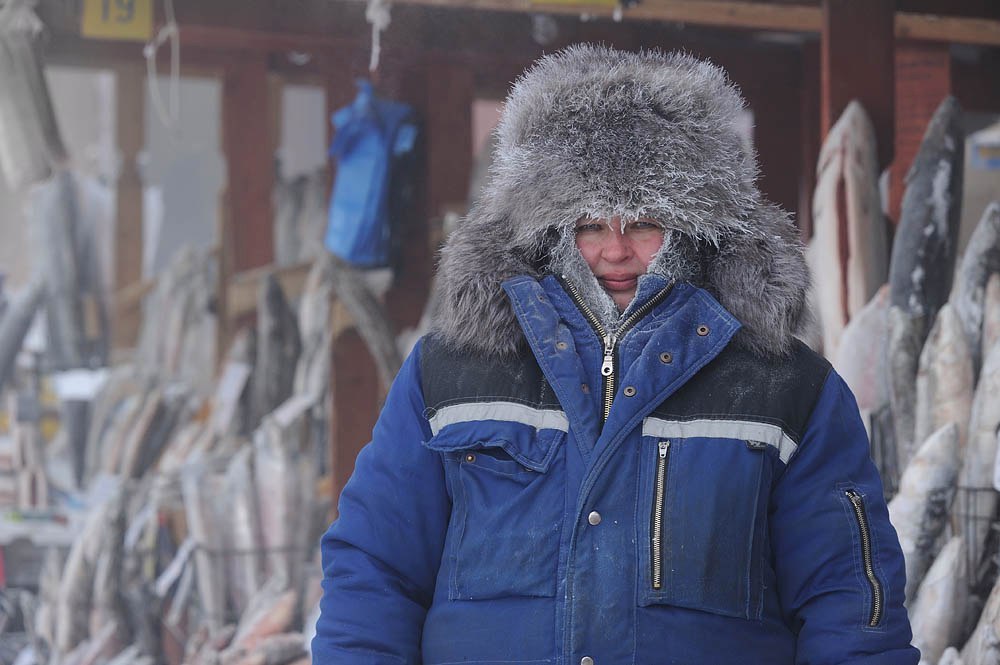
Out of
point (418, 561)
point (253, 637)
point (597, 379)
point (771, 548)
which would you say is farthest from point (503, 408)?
point (253, 637)

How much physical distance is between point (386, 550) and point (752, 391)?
1.92 ft

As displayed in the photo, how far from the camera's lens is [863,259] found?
10.1 ft

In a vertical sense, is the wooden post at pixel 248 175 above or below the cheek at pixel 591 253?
above

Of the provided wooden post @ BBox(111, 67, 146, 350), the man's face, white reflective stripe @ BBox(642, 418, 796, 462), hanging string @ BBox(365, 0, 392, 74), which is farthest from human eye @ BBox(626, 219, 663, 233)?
wooden post @ BBox(111, 67, 146, 350)

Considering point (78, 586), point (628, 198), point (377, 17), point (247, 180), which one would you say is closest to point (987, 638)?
point (628, 198)

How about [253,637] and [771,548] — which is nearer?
[771,548]

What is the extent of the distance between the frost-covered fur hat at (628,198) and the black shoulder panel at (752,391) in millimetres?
30

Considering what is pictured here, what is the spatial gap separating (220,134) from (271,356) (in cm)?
72

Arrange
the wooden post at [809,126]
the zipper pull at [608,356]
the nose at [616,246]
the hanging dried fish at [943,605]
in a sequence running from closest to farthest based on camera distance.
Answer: the zipper pull at [608,356] → the nose at [616,246] → the hanging dried fish at [943,605] → the wooden post at [809,126]

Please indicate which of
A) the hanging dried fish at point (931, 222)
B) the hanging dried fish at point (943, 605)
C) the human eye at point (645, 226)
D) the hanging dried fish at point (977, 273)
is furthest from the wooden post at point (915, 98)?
the human eye at point (645, 226)

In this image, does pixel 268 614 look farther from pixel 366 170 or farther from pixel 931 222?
pixel 931 222

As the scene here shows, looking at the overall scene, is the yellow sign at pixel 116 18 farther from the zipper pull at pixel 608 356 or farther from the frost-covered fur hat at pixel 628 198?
the zipper pull at pixel 608 356

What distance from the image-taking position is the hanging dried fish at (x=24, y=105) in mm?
3643

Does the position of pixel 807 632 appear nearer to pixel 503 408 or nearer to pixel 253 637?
pixel 503 408
